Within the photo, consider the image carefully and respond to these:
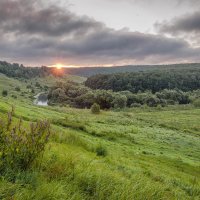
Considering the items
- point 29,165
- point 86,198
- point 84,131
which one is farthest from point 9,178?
point 84,131

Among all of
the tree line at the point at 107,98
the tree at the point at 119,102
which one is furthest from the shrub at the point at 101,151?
the tree at the point at 119,102

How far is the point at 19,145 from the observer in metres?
6.68

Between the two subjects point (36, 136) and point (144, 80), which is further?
point (144, 80)

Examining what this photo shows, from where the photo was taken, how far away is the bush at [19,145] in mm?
6430

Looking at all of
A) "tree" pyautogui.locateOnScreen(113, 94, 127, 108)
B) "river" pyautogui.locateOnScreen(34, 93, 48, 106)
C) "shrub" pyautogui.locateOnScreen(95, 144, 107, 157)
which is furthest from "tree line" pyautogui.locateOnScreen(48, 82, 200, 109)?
"shrub" pyautogui.locateOnScreen(95, 144, 107, 157)

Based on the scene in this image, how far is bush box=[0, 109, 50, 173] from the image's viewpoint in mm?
6430

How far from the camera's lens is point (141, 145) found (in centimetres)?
3591

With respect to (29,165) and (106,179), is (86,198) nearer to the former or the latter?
(106,179)

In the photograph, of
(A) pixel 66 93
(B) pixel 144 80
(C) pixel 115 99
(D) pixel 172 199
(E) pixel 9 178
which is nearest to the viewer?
(E) pixel 9 178

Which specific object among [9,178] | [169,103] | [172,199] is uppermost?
[9,178]

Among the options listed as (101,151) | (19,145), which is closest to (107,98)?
(101,151)

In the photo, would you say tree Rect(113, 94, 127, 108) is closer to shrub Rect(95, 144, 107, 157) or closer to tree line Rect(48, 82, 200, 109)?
tree line Rect(48, 82, 200, 109)

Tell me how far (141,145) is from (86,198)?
30.0m

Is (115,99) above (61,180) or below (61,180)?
below
